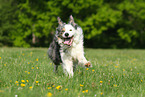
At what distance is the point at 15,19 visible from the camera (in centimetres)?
2988

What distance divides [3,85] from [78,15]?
2267cm

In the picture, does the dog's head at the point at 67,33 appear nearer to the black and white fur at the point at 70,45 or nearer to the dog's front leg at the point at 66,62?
the black and white fur at the point at 70,45

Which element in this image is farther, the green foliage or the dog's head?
the green foliage

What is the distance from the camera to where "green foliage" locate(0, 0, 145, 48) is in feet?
84.3

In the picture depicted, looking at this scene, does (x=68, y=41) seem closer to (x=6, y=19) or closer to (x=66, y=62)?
(x=66, y=62)

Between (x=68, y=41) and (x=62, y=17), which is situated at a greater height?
(x=62, y=17)

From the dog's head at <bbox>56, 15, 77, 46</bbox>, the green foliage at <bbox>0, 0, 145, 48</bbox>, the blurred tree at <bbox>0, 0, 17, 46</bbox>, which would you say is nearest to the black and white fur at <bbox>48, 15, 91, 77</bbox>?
the dog's head at <bbox>56, 15, 77, 46</bbox>

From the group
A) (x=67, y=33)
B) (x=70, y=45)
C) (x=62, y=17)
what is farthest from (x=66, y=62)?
(x=62, y=17)

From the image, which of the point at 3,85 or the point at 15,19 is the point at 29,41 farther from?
the point at 3,85

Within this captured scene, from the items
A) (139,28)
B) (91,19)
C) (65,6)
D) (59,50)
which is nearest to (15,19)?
(65,6)

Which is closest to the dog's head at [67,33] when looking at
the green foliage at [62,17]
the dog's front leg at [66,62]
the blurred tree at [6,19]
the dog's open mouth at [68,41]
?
the dog's open mouth at [68,41]

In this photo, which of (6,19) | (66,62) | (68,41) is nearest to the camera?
(68,41)

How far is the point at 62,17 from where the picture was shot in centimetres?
2527

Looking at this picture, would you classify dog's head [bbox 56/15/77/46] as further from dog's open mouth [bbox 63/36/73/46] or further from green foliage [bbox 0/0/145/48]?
green foliage [bbox 0/0/145/48]
